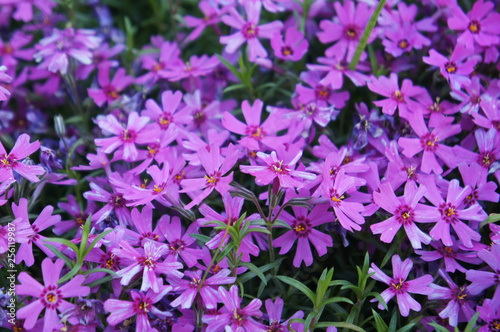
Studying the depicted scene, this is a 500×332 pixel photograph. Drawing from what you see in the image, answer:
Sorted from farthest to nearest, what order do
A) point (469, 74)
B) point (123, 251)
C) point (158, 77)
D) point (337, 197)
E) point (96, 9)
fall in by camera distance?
point (96, 9), point (158, 77), point (469, 74), point (337, 197), point (123, 251)

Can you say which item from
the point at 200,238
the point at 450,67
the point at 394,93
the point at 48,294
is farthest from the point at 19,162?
the point at 450,67

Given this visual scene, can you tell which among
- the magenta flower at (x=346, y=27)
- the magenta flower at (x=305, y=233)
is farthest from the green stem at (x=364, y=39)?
the magenta flower at (x=305, y=233)

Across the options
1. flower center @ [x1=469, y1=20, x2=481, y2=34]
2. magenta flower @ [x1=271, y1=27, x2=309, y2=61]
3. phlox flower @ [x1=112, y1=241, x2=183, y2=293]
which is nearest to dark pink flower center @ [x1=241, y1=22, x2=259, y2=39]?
magenta flower @ [x1=271, y1=27, x2=309, y2=61]

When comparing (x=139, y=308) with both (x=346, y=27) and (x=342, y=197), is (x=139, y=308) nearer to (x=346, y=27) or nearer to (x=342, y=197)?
(x=342, y=197)

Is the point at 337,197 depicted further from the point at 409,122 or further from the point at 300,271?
the point at 409,122

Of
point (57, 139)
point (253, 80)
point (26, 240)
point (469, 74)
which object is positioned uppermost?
point (469, 74)

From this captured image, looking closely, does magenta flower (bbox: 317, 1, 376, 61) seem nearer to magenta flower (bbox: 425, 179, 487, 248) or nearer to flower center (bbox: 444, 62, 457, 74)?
flower center (bbox: 444, 62, 457, 74)

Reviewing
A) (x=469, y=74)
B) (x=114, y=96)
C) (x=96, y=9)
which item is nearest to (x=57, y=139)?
(x=114, y=96)
